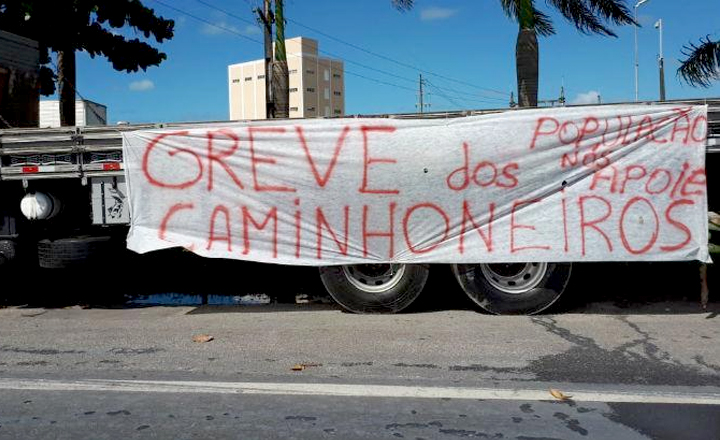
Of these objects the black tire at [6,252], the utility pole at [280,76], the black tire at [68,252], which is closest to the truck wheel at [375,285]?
the black tire at [68,252]

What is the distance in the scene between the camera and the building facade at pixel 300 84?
8581 cm

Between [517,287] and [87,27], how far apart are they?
521 inches

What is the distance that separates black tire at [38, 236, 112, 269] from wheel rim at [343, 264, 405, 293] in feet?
8.87

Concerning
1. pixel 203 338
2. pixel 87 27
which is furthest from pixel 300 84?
pixel 203 338

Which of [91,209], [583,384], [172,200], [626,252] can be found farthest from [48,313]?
[626,252]

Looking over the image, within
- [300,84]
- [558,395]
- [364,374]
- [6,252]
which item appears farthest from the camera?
[300,84]

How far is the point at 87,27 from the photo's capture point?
1582 centimetres

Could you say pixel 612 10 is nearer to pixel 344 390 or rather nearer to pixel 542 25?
pixel 542 25

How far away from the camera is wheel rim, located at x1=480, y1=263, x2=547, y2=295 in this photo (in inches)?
264

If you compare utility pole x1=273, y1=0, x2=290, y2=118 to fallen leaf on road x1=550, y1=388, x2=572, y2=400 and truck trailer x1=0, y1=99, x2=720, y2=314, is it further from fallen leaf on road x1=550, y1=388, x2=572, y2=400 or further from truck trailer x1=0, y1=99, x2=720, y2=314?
fallen leaf on road x1=550, y1=388, x2=572, y2=400

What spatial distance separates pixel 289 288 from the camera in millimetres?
8586

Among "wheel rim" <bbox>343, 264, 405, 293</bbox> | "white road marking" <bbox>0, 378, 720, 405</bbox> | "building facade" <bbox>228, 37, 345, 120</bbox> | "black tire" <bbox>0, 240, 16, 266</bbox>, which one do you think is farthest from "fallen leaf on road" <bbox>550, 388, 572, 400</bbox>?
"building facade" <bbox>228, 37, 345, 120</bbox>

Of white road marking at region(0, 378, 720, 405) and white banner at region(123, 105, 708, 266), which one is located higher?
white banner at region(123, 105, 708, 266)

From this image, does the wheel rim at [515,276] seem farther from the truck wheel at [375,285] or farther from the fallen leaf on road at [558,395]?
the fallen leaf on road at [558,395]
